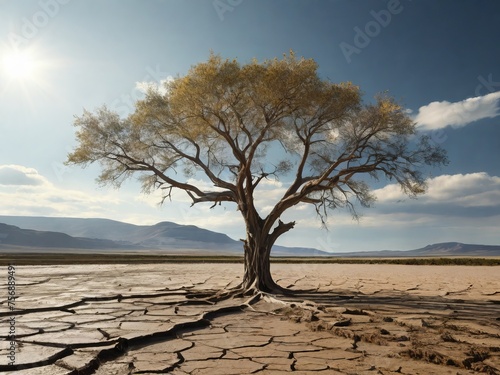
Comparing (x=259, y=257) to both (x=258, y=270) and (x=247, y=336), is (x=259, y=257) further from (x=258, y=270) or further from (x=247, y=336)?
(x=247, y=336)

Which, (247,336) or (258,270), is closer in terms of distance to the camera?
(247,336)

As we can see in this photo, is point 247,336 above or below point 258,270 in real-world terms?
below

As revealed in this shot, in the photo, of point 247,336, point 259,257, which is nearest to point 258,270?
point 259,257

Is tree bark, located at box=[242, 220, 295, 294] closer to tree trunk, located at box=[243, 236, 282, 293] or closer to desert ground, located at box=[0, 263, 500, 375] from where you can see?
tree trunk, located at box=[243, 236, 282, 293]

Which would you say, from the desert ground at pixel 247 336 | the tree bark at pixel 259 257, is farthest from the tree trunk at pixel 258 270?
the desert ground at pixel 247 336

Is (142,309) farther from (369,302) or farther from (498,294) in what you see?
(498,294)

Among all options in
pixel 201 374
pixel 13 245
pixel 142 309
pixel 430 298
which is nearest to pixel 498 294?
pixel 430 298

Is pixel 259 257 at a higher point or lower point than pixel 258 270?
higher

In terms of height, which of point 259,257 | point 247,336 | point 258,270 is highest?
point 259,257

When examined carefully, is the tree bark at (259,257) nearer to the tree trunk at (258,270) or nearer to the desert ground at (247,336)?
the tree trunk at (258,270)

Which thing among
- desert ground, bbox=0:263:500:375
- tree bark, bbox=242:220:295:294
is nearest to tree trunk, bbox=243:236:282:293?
tree bark, bbox=242:220:295:294

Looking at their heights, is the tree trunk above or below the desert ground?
above

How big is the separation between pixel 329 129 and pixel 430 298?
5.52 metres

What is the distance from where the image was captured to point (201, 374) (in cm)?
410
